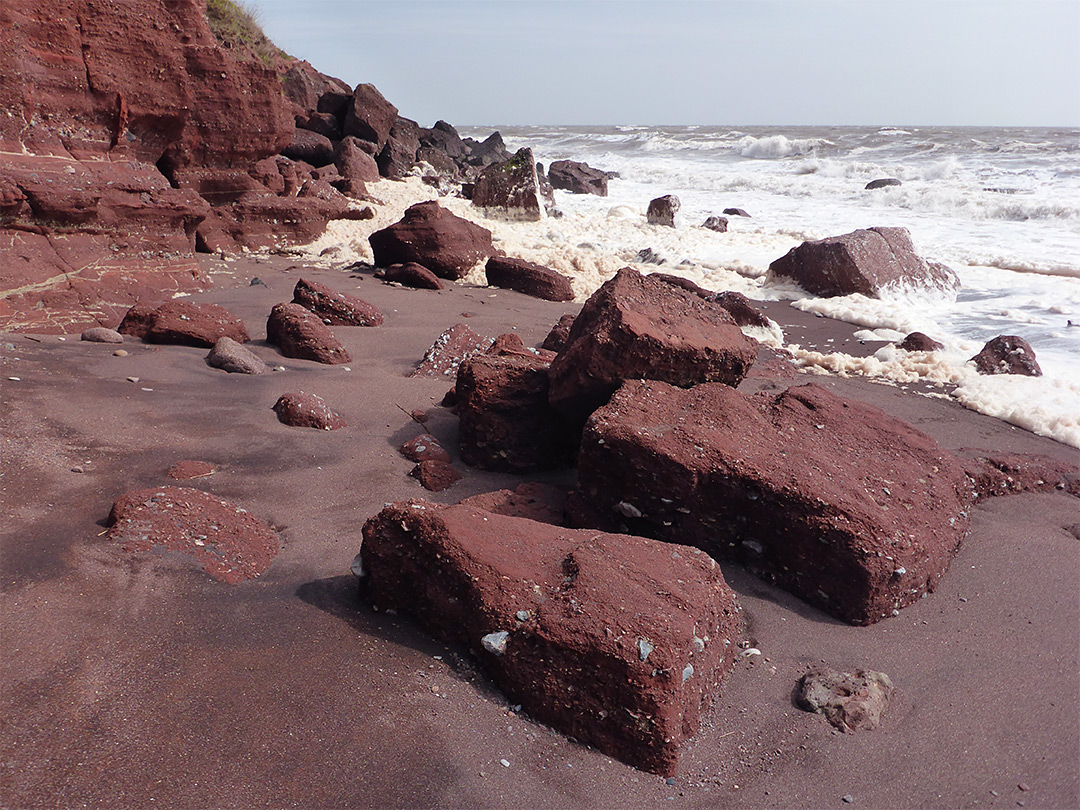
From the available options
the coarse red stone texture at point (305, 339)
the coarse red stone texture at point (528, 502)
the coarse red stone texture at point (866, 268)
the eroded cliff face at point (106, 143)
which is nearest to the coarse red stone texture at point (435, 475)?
the coarse red stone texture at point (528, 502)

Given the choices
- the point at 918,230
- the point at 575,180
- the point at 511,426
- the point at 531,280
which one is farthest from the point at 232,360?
the point at 575,180

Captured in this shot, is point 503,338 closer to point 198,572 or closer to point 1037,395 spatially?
point 198,572

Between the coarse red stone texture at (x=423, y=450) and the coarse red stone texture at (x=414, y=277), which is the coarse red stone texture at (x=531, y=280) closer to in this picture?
the coarse red stone texture at (x=414, y=277)

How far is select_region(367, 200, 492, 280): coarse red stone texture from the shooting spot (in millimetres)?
8523

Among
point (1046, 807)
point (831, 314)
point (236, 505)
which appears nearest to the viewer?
point (1046, 807)

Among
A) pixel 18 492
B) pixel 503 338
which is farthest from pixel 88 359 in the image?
pixel 503 338

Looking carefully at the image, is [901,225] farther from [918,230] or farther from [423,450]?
[423,450]

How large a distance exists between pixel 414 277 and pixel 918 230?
10702 millimetres

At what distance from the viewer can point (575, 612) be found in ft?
6.38

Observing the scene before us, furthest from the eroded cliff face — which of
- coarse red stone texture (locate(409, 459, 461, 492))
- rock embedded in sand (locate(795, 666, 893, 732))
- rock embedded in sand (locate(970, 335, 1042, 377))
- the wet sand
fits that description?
rock embedded in sand (locate(970, 335, 1042, 377))

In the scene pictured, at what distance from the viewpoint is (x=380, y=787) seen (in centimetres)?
167

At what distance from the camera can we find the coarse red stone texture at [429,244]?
8523 mm

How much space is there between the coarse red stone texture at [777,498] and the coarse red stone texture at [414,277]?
525 centimetres

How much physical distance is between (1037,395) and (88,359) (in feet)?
20.2
